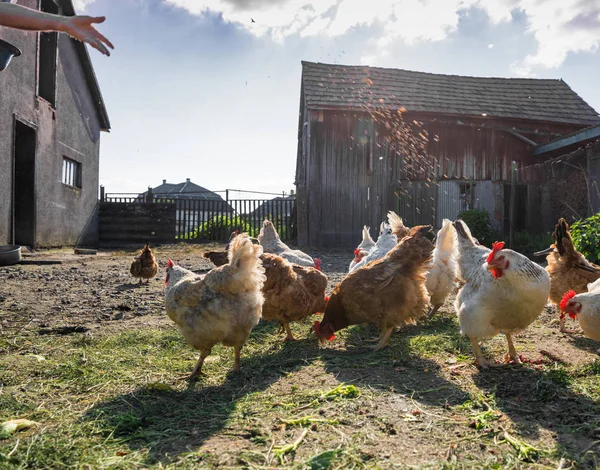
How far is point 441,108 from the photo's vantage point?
16.4 m

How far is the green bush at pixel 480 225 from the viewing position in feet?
45.6

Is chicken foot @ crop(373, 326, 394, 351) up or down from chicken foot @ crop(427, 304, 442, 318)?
down

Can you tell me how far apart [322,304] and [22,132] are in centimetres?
1225

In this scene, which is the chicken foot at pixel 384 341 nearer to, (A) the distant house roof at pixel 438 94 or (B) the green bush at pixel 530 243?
(B) the green bush at pixel 530 243

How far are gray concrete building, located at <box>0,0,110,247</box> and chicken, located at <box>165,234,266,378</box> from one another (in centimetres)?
1038

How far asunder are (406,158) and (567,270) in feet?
37.7

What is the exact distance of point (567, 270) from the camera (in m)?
5.33

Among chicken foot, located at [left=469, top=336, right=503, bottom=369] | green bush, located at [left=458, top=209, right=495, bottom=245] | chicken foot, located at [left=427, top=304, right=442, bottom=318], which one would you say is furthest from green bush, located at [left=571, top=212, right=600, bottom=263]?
green bush, located at [left=458, top=209, right=495, bottom=245]

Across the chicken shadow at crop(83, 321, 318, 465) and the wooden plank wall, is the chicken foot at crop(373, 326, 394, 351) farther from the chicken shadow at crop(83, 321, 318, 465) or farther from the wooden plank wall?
the wooden plank wall

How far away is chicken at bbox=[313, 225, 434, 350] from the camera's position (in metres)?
4.50

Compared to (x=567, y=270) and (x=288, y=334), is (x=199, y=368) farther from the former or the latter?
(x=567, y=270)

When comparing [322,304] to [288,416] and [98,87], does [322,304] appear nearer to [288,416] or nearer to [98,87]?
[288,416]

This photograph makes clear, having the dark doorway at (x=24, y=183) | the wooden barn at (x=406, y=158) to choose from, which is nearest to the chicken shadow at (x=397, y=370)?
the wooden barn at (x=406, y=158)

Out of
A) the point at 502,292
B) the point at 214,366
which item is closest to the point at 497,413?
the point at 502,292
